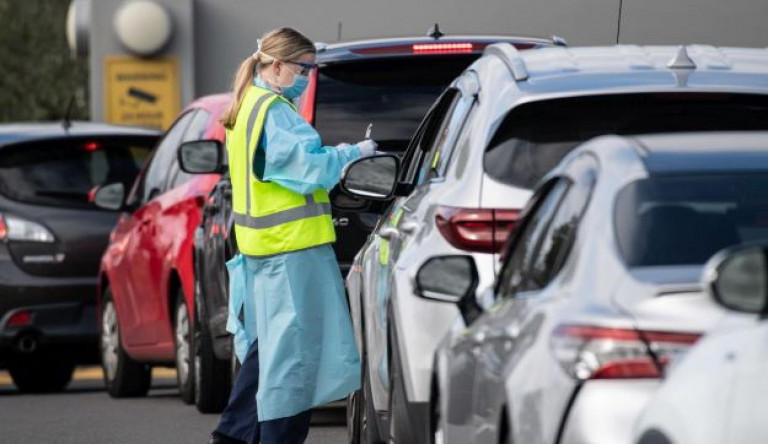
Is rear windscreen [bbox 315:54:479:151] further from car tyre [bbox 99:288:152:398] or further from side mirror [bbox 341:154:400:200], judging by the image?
car tyre [bbox 99:288:152:398]

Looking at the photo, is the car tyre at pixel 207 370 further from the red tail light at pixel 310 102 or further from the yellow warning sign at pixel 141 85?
the yellow warning sign at pixel 141 85

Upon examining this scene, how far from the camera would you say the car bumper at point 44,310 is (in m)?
15.4

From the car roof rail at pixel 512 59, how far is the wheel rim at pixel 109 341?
23.9 feet

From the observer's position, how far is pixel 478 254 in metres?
7.09

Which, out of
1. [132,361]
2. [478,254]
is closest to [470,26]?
[132,361]

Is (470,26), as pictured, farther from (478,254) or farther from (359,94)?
(478,254)

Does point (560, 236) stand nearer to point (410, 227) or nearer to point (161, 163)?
point (410, 227)

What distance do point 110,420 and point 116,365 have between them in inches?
86.8

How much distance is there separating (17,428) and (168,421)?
790 millimetres

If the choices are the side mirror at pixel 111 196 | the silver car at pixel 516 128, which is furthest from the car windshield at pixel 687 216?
the side mirror at pixel 111 196

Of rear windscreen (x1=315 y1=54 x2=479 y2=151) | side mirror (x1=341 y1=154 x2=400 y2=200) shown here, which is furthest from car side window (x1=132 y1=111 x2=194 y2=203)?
side mirror (x1=341 y1=154 x2=400 y2=200)

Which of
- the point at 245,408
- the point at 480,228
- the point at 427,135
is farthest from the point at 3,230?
the point at 480,228

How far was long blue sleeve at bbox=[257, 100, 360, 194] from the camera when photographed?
28.2ft

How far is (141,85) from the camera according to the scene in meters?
27.9
